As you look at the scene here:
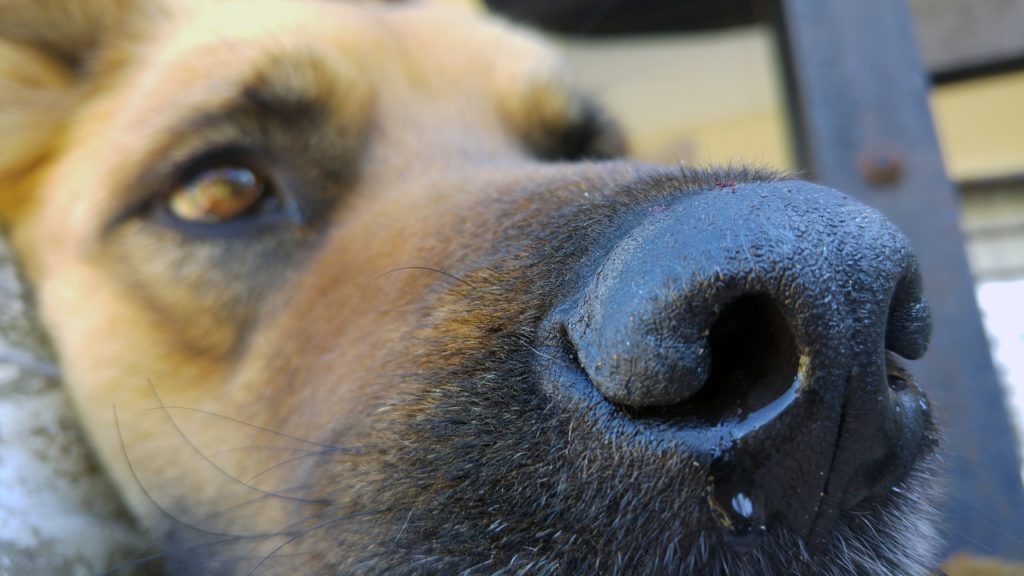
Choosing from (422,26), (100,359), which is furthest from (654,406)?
(422,26)

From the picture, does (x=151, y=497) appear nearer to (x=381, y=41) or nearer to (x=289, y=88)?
(x=289, y=88)

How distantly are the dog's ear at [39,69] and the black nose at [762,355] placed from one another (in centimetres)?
195

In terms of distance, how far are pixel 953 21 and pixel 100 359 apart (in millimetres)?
3180

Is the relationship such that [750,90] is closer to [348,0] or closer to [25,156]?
[348,0]

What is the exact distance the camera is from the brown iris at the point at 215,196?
1.97 metres

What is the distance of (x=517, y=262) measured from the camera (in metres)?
1.28

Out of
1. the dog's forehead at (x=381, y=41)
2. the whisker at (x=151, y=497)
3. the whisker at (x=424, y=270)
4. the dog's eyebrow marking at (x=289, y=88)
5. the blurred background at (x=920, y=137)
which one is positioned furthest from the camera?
the blurred background at (x=920, y=137)

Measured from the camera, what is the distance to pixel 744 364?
3.11 ft

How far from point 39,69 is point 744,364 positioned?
7.45 feet

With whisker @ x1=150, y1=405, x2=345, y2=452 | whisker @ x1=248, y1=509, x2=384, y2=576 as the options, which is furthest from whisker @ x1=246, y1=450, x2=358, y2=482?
whisker @ x1=248, y1=509, x2=384, y2=576

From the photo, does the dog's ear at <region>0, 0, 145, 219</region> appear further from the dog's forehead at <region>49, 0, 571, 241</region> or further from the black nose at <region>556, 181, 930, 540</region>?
the black nose at <region>556, 181, 930, 540</region>

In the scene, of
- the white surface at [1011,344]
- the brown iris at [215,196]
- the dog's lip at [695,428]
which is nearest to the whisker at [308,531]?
the dog's lip at [695,428]

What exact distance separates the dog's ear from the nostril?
2.07 metres

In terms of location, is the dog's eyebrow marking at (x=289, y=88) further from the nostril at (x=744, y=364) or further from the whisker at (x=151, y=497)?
the nostril at (x=744, y=364)
